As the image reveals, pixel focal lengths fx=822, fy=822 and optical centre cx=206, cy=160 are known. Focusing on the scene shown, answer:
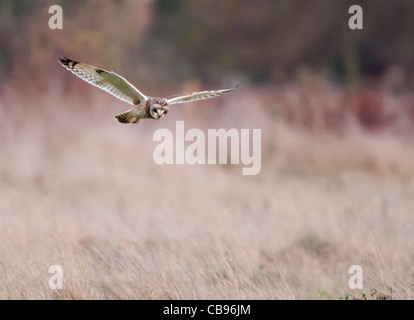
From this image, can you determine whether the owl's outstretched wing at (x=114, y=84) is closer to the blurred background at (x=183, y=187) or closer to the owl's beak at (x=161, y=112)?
the owl's beak at (x=161, y=112)

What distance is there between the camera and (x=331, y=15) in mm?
24172

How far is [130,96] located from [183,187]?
236 inches

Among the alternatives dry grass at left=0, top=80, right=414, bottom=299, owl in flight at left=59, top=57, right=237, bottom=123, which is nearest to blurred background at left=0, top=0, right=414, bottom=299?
dry grass at left=0, top=80, right=414, bottom=299

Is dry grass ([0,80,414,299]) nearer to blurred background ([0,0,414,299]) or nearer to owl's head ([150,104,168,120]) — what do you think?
blurred background ([0,0,414,299])

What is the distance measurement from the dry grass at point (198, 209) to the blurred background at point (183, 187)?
2cm

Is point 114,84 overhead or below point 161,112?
overhead

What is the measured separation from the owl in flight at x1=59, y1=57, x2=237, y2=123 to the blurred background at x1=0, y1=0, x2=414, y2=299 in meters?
1.53

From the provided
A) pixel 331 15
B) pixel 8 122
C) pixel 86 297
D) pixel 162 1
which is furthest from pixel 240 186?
pixel 162 1

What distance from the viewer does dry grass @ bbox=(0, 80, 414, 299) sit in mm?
5109

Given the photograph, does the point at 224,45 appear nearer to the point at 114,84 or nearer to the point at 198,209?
the point at 198,209

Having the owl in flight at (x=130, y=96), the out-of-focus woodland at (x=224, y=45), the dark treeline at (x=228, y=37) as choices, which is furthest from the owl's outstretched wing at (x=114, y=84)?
the dark treeline at (x=228, y=37)

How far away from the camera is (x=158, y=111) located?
11.4 feet

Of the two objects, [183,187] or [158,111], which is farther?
[183,187]

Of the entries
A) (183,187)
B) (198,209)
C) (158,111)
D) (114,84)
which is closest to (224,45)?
(183,187)
